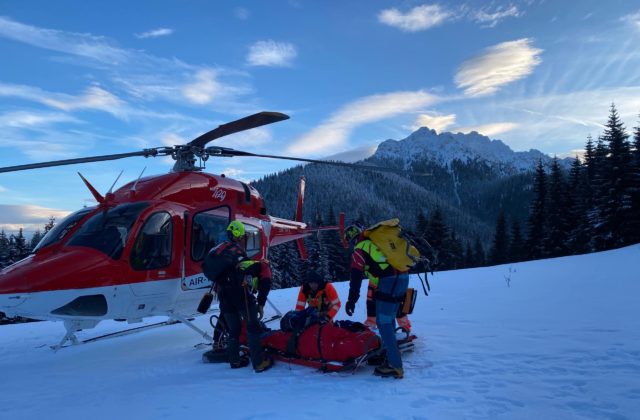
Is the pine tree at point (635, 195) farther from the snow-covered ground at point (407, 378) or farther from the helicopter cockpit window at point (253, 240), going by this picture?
the helicopter cockpit window at point (253, 240)

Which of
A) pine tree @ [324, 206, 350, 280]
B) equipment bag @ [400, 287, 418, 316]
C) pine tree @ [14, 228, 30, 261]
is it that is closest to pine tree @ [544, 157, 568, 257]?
pine tree @ [324, 206, 350, 280]

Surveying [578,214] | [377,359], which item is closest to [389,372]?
[377,359]

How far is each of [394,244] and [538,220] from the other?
38.4 meters

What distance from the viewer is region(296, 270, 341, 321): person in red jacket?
7391mm

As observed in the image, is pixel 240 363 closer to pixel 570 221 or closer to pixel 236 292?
pixel 236 292

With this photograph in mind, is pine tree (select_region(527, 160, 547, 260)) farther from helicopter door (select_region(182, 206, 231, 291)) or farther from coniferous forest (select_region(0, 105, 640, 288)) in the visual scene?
helicopter door (select_region(182, 206, 231, 291))

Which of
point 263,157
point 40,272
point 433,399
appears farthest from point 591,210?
point 40,272

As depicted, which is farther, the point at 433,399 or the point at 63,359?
the point at 63,359

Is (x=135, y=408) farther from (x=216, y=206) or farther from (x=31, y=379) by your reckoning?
(x=216, y=206)

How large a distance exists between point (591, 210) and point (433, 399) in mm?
33093

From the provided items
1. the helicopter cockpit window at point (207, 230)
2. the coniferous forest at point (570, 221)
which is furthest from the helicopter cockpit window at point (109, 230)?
the coniferous forest at point (570, 221)

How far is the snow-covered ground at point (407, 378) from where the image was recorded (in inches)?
160

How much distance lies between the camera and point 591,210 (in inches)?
1229

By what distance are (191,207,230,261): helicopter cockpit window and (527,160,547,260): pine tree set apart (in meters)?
35.9
